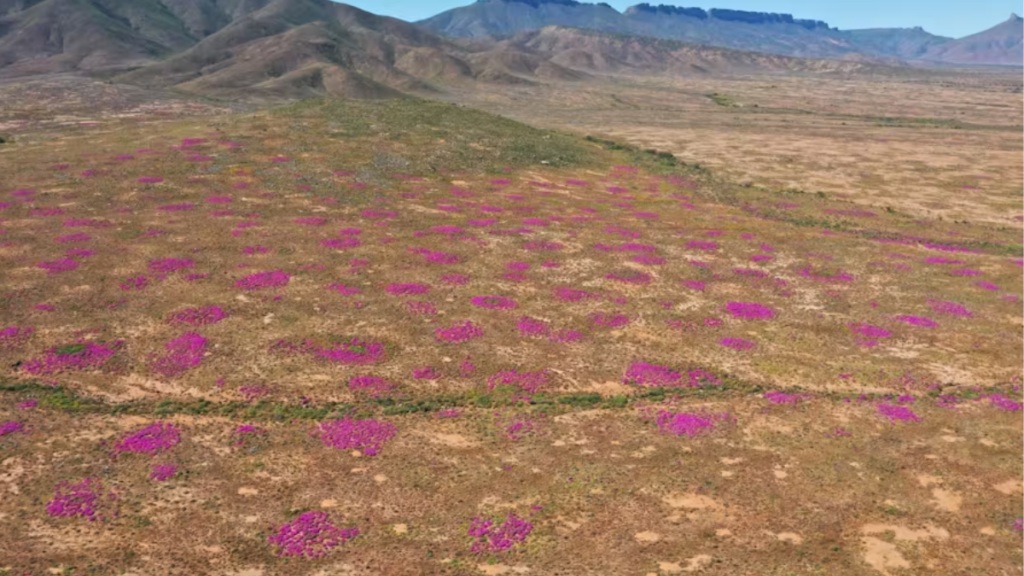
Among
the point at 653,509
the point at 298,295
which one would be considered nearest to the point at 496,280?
the point at 298,295

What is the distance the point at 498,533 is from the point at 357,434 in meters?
10.0

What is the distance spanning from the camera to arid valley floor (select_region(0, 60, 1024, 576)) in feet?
82.1

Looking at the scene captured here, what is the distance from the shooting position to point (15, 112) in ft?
416

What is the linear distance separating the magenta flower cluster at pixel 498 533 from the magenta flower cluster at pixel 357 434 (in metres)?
7.34

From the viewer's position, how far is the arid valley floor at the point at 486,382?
985 inches

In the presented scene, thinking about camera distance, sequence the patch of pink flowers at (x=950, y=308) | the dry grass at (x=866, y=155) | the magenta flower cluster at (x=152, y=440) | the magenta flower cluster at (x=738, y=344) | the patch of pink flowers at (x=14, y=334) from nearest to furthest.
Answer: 1. the magenta flower cluster at (x=152, y=440)
2. the patch of pink flowers at (x=14, y=334)
3. the magenta flower cluster at (x=738, y=344)
4. the patch of pink flowers at (x=950, y=308)
5. the dry grass at (x=866, y=155)

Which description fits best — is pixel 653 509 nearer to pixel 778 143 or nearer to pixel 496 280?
pixel 496 280

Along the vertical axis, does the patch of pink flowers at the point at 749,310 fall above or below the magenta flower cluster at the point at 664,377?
above

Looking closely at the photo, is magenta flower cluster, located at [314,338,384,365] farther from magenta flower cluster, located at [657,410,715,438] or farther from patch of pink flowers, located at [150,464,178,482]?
magenta flower cluster, located at [657,410,715,438]

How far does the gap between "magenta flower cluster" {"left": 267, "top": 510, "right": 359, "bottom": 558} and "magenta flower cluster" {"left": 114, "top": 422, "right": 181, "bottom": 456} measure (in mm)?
8911

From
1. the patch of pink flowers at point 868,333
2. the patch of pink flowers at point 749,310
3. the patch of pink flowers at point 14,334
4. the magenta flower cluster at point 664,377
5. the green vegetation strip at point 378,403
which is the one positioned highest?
the patch of pink flowers at point 749,310

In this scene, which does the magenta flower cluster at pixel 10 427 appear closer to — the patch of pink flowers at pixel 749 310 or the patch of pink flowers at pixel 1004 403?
the patch of pink flowers at pixel 749 310

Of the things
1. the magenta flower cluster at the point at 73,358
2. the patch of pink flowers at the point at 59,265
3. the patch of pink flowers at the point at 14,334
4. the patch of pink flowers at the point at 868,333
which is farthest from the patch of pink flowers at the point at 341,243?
the patch of pink flowers at the point at 868,333

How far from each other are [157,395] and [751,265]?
49.1m
